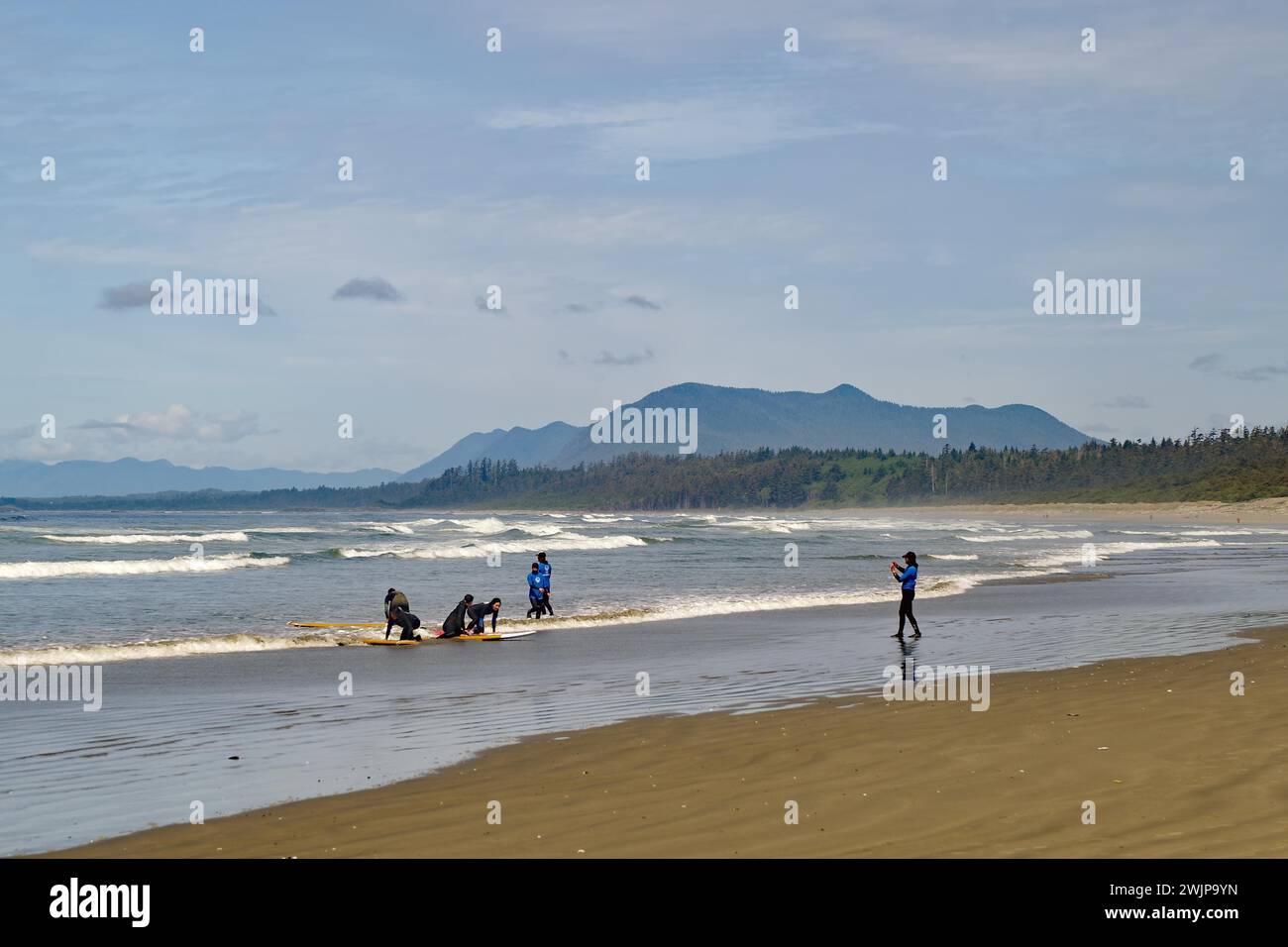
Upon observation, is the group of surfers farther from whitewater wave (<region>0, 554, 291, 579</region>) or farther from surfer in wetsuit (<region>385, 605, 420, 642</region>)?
whitewater wave (<region>0, 554, 291, 579</region>)

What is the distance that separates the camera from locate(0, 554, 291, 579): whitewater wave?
4000cm

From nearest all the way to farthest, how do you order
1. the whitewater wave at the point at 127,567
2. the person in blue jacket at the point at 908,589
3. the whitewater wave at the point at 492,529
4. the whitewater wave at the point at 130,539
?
the person in blue jacket at the point at 908,589 < the whitewater wave at the point at 127,567 < the whitewater wave at the point at 130,539 < the whitewater wave at the point at 492,529

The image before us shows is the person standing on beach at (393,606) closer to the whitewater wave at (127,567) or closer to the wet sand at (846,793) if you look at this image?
the wet sand at (846,793)

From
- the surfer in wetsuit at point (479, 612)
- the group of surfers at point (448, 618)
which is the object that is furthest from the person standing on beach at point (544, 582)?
the surfer in wetsuit at point (479, 612)

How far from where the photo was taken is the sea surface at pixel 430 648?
10922 mm

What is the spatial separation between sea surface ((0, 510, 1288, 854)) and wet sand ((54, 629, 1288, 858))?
0.93 m

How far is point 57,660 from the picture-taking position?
1922cm

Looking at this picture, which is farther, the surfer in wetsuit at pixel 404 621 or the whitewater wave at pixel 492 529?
the whitewater wave at pixel 492 529

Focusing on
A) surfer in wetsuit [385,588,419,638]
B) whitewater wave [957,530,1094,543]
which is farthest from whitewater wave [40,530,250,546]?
whitewater wave [957,530,1094,543]

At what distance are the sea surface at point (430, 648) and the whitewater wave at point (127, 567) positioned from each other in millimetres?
192

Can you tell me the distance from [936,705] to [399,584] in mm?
25773

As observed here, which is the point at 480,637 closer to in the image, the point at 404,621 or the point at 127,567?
the point at 404,621
